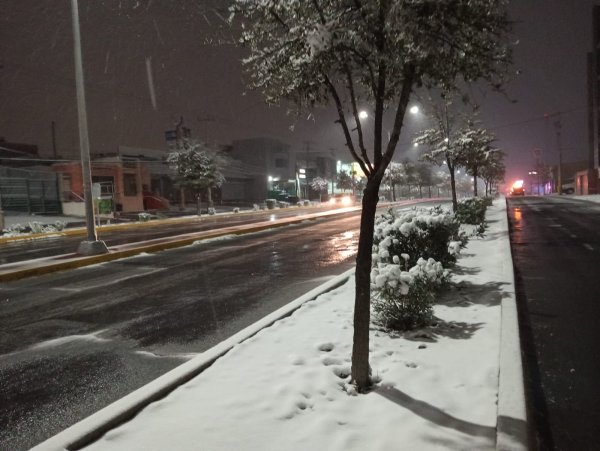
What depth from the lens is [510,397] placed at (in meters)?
3.34

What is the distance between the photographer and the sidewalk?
2951 millimetres

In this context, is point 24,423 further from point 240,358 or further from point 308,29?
point 308,29

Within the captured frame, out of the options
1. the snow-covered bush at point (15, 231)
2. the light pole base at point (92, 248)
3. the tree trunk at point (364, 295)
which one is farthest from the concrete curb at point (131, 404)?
the snow-covered bush at point (15, 231)

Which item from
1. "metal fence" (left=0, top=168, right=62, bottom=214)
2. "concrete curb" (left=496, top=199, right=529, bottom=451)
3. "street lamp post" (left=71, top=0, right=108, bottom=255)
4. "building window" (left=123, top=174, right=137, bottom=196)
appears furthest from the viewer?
"building window" (left=123, top=174, right=137, bottom=196)

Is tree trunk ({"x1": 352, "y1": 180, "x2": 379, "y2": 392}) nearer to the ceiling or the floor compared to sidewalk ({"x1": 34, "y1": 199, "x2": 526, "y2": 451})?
nearer to the ceiling

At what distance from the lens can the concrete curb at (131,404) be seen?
2.97 meters

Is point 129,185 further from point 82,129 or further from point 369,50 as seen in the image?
point 369,50

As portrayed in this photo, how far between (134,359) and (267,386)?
182cm

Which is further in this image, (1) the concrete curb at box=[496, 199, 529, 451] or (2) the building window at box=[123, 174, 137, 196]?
(2) the building window at box=[123, 174, 137, 196]

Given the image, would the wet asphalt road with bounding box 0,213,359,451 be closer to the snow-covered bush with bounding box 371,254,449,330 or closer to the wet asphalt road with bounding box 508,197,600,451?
the snow-covered bush with bounding box 371,254,449,330

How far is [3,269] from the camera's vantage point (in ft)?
35.9

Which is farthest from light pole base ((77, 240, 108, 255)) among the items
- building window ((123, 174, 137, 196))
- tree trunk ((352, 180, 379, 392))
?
building window ((123, 174, 137, 196))

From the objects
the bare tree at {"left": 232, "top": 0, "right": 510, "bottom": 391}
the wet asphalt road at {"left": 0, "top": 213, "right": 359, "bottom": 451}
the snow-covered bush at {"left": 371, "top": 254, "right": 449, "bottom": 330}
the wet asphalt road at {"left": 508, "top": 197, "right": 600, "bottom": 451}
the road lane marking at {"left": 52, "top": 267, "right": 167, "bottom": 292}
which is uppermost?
the bare tree at {"left": 232, "top": 0, "right": 510, "bottom": 391}

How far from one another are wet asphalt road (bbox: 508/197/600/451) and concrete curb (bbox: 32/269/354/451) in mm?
2789
